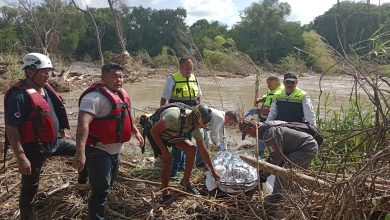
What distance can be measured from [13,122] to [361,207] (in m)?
2.64

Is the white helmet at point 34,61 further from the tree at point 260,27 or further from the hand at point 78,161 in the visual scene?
the tree at point 260,27

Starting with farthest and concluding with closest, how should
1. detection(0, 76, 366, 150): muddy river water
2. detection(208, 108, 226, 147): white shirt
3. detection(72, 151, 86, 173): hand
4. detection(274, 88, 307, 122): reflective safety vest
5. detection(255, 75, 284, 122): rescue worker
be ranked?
detection(0, 76, 366, 150): muddy river water
detection(255, 75, 284, 122): rescue worker
detection(274, 88, 307, 122): reflective safety vest
detection(208, 108, 226, 147): white shirt
detection(72, 151, 86, 173): hand

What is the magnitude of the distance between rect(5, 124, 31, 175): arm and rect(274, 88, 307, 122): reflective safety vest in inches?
113

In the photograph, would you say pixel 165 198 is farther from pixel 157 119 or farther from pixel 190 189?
pixel 157 119

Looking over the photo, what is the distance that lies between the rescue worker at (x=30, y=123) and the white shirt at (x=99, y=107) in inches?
19.4

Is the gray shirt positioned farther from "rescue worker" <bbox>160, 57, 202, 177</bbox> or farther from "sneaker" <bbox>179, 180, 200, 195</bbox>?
"rescue worker" <bbox>160, 57, 202, 177</bbox>

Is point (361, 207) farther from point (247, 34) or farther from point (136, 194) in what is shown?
point (247, 34)

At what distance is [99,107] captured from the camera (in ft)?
10.1

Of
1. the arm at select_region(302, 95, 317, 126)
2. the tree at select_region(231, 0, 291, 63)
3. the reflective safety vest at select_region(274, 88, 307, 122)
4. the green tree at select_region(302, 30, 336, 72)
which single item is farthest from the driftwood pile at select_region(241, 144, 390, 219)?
the tree at select_region(231, 0, 291, 63)

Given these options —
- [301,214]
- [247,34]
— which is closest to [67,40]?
[247,34]

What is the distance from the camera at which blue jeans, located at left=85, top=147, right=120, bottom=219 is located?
122 inches

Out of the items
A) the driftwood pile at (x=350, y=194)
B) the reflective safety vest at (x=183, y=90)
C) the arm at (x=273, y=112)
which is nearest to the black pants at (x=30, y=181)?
the reflective safety vest at (x=183, y=90)

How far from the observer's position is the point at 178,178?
14.1 feet

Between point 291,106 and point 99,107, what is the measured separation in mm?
2398
